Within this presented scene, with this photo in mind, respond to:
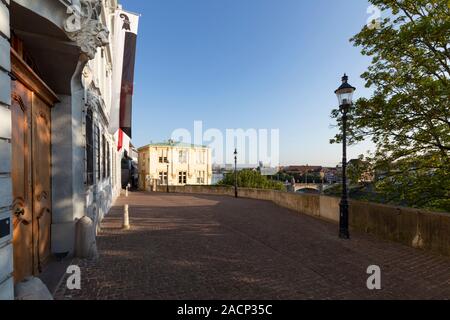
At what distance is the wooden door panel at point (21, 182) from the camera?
4250 mm

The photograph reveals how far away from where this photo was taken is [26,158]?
186 inches

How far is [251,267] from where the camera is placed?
5594mm

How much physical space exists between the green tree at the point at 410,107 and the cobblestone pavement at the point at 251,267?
277 centimetres

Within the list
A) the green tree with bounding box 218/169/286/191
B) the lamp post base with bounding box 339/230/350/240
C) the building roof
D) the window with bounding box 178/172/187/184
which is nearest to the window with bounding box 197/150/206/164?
the building roof

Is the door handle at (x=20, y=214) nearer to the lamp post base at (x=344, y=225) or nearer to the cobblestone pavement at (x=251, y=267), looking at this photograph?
the cobblestone pavement at (x=251, y=267)

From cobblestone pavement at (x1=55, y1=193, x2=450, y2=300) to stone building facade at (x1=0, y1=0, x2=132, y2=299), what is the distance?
42.3 inches

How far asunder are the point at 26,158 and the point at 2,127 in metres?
2.00

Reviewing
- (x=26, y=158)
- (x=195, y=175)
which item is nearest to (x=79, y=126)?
(x=26, y=158)

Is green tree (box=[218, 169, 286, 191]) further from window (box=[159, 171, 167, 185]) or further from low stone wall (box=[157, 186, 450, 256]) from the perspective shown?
low stone wall (box=[157, 186, 450, 256])

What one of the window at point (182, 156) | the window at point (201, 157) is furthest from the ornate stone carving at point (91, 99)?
the window at point (201, 157)

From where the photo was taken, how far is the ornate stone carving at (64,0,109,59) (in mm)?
4752

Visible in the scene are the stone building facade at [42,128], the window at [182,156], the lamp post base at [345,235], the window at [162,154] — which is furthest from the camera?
the window at [182,156]

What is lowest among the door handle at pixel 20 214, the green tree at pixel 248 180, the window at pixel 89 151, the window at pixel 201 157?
the green tree at pixel 248 180

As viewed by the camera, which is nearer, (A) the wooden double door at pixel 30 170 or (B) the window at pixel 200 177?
(A) the wooden double door at pixel 30 170
